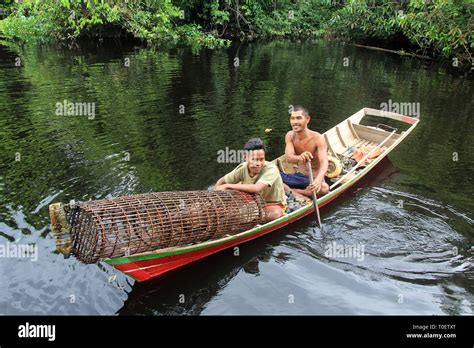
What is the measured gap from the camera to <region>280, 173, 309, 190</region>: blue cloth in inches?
307

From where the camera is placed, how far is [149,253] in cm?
521

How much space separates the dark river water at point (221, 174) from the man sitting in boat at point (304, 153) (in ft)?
2.08

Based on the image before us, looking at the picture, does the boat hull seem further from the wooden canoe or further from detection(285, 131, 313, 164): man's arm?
detection(285, 131, 313, 164): man's arm

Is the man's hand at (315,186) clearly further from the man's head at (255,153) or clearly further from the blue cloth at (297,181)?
the man's head at (255,153)

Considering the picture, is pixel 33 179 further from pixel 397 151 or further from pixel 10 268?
pixel 397 151

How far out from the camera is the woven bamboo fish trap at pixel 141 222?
4.75 meters

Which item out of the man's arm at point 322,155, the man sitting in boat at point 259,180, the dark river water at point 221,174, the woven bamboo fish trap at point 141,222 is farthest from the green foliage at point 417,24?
the woven bamboo fish trap at point 141,222

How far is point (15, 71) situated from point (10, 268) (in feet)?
43.5

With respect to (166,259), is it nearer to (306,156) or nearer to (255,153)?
(255,153)

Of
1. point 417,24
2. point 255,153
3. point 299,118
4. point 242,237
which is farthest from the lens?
point 417,24

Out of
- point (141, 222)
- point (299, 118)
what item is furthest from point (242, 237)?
point (299, 118)

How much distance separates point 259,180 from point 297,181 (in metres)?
1.72

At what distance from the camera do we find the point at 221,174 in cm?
894
